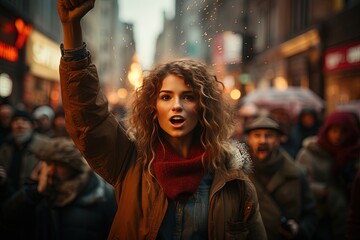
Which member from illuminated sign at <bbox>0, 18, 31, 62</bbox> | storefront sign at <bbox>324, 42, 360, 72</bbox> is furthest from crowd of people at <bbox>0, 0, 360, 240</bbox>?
illuminated sign at <bbox>0, 18, 31, 62</bbox>

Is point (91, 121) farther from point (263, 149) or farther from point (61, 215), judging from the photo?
point (263, 149)

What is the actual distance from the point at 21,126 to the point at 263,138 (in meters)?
3.28

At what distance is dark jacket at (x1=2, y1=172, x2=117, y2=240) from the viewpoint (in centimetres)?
342

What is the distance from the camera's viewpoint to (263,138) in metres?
4.16

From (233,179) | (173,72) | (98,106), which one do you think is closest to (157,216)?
(233,179)

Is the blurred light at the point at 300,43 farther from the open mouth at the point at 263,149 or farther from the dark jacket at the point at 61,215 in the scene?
the dark jacket at the point at 61,215

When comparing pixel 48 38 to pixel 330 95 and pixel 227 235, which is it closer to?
pixel 330 95

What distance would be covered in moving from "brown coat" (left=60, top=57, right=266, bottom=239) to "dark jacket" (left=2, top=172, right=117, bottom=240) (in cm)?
123

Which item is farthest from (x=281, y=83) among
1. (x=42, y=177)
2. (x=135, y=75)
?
(x=135, y=75)

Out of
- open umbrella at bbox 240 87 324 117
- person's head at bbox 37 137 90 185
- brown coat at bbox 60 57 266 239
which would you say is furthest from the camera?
open umbrella at bbox 240 87 324 117

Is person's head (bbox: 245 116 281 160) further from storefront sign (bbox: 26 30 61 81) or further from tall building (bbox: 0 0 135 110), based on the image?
storefront sign (bbox: 26 30 61 81)

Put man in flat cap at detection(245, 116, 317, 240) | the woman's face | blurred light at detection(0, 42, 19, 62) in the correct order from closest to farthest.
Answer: the woman's face, man in flat cap at detection(245, 116, 317, 240), blurred light at detection(0, 42, 19, 62)

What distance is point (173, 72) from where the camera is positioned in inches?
95.3

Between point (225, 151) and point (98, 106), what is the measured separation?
856 mm
